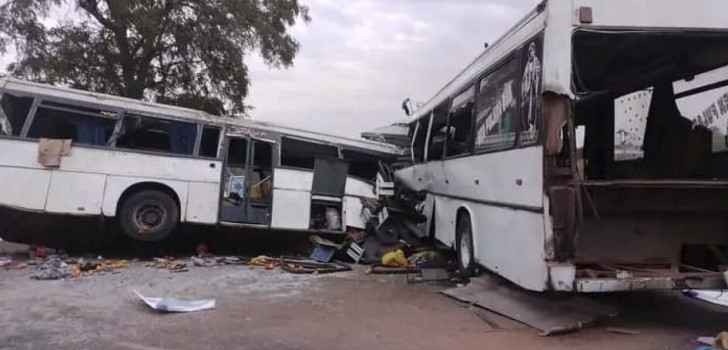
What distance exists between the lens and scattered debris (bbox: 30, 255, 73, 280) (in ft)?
27.2

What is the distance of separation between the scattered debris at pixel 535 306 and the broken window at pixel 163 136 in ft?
17.1

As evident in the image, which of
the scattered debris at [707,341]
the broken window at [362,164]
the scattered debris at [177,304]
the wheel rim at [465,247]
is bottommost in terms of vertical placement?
the scattered debris at [177,304]

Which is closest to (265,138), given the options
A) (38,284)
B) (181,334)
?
(38,284)

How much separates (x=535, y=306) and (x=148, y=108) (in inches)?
272

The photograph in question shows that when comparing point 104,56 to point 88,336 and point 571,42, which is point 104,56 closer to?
point 88,336

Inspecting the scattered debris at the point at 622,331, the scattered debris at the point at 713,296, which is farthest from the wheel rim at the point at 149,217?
the scattered debris at the point at 713,296

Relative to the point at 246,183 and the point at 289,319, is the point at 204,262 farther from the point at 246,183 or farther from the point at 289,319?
the point at 289,319

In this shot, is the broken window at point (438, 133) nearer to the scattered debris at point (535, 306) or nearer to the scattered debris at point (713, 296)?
the scattered debris at point (535, 306)

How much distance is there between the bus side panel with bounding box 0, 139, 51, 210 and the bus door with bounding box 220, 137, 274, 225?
8.92ft

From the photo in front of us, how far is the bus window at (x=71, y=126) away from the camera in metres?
9.57

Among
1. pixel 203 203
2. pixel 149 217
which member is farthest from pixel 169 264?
pixel 203 203

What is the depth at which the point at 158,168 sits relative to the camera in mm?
10258

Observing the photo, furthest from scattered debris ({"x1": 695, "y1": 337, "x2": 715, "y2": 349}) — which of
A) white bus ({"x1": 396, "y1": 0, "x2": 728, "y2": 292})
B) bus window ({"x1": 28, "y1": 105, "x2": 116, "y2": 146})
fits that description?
bus window ({"x1": 28, "y1": 105, "x2": 116, "y2": 146})

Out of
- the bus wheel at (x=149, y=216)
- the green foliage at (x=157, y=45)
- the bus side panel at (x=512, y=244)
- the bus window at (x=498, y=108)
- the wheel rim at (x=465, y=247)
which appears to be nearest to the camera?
the bus side panel at (x=512, y=244)
